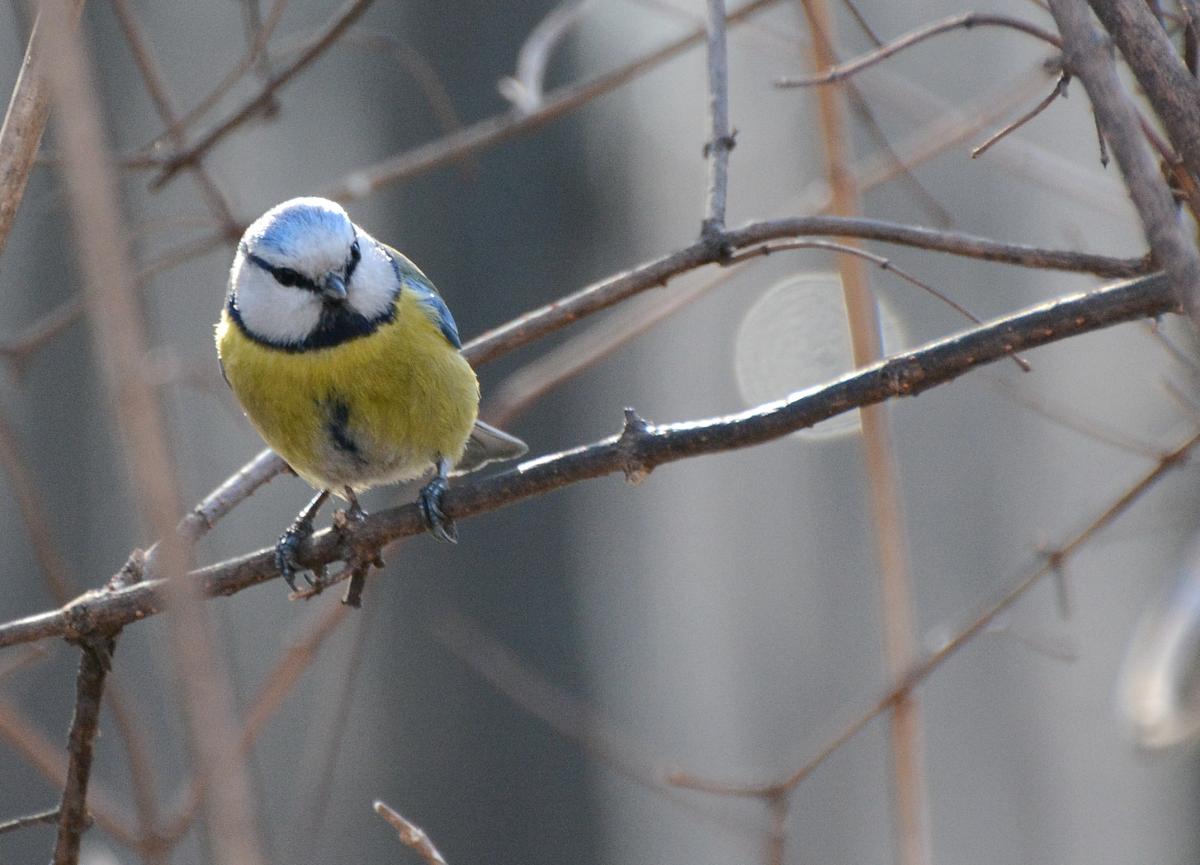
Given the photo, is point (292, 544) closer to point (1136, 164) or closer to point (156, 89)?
point (156, 89)

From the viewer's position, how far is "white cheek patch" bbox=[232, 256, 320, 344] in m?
1.54

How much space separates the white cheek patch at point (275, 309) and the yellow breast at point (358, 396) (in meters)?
0.02

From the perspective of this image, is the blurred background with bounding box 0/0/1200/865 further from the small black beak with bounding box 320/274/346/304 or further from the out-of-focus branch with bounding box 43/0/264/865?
the out-of-focus branch with bounding box 43/0/264/865

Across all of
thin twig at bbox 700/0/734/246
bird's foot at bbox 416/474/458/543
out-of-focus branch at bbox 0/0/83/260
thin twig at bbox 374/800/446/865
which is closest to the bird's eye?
bird's foot at bbox 416/474/458/543

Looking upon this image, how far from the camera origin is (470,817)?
11.8ft

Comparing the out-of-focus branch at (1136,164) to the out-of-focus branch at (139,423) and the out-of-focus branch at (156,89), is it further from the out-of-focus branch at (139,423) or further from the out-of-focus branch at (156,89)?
the out-of-focus branch at (156,89)

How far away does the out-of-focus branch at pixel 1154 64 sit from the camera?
0.74 metres

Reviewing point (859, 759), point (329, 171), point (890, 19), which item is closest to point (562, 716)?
point (329, 171)

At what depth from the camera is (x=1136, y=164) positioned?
52cm

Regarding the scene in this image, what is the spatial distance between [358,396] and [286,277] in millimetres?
159

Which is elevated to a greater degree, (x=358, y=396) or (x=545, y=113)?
(x=545, y=113)

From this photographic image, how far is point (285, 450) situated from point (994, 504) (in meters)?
4.94

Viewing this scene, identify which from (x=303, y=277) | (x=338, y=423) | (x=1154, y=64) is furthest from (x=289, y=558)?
(x=1154, y=64)

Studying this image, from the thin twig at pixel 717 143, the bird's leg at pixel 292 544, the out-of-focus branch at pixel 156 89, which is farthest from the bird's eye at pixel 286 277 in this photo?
the thin twig at pixel 717 143
